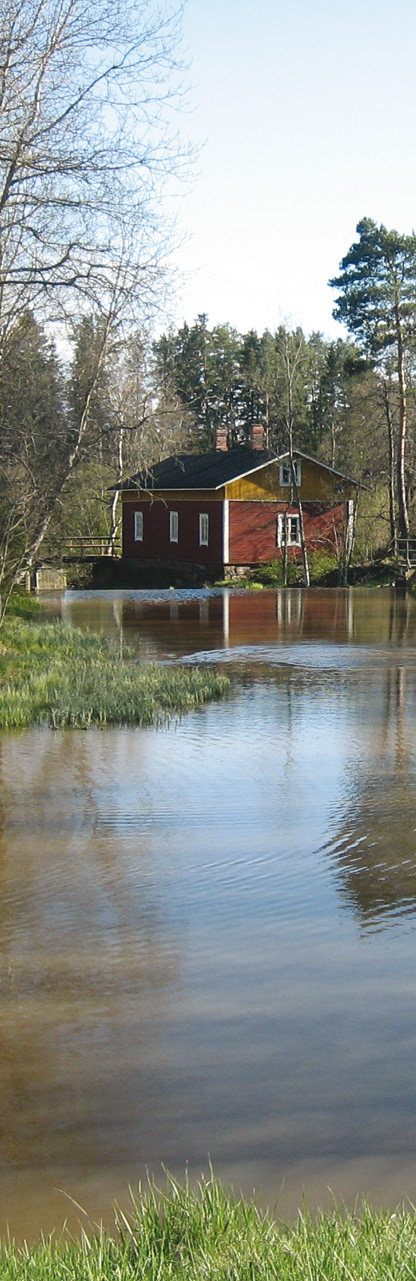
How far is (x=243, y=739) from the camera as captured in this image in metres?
13.2

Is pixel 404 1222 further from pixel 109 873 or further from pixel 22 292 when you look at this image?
pixel 22 292

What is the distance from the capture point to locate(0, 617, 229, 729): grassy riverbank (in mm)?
14258

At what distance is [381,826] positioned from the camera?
30.7 feet

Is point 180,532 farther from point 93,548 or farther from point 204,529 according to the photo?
point 93,548

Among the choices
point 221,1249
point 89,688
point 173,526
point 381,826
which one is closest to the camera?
Result: point 221,1249

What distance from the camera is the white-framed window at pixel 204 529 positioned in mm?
55656

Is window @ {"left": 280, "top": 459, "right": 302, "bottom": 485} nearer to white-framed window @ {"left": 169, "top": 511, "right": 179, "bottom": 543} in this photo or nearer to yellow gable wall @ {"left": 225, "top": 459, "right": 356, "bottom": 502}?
yellow gable wall @ {"left": 225, "top": 459, "right": 356, "bottom": 502}

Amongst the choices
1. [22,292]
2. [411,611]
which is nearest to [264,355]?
[411,611]

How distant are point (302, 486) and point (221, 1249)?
174ft

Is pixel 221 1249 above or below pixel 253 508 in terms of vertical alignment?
below

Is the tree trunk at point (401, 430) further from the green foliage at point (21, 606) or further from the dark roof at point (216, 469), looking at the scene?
the green foliage at point (21, 606)

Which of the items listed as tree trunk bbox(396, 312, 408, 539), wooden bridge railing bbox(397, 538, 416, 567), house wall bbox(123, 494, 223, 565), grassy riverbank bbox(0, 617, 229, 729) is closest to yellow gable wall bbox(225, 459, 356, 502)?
house wall bbox(123, 494, 223, 565)

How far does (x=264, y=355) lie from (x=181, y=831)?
98.7 meters

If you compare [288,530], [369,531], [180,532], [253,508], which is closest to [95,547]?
[180,532]
